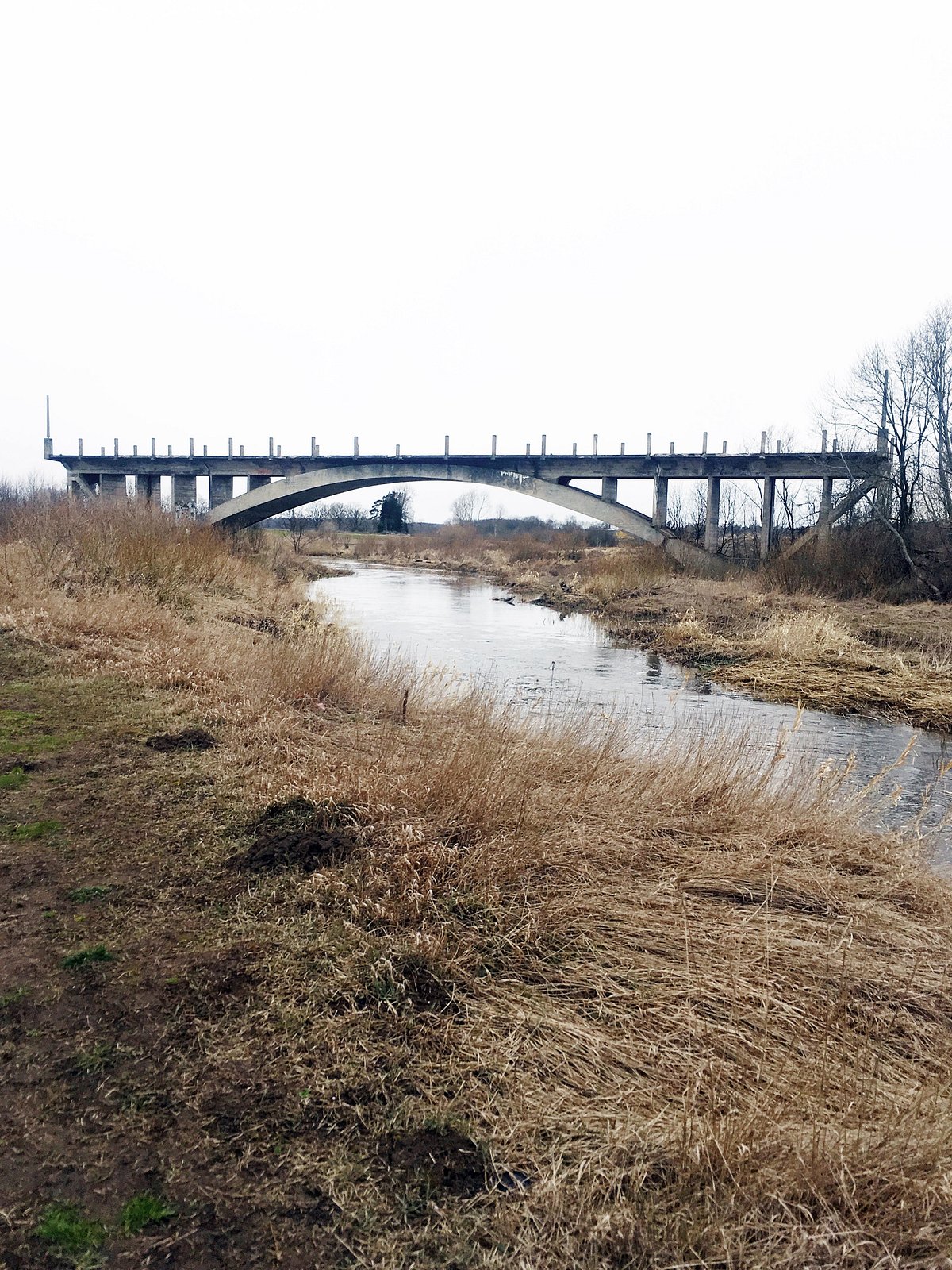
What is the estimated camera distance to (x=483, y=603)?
99.4 ft

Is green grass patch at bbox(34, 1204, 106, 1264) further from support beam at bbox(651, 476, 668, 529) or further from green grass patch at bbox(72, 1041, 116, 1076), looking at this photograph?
support beam at bbox(651, 476, 668, 529)

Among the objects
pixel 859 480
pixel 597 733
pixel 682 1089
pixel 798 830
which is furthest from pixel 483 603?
pixel 682 1089

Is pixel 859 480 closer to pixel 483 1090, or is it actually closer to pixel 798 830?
pixel 798 830

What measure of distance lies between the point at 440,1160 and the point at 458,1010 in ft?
2.66

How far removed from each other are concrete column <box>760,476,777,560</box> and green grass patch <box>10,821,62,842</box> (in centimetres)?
3603

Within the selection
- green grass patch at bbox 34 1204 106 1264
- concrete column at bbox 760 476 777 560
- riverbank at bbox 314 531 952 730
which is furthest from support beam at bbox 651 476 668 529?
green grass patch at bbox 34 1204 106 1264

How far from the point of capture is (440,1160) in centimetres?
259


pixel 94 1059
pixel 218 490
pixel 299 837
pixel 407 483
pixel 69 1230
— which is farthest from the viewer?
pixel 218 490

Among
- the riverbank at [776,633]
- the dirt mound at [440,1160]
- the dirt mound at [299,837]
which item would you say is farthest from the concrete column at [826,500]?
the dirt mound at [440,1160]

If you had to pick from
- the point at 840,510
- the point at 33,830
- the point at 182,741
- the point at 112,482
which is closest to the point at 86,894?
the point at 33,830

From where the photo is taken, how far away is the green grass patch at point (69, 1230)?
7.23 ft

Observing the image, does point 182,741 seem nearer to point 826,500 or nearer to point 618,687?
point 618,687

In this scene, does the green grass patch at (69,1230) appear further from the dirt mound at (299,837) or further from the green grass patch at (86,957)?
the dirt mound at (299,837)

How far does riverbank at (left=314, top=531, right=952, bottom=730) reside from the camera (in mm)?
14141
